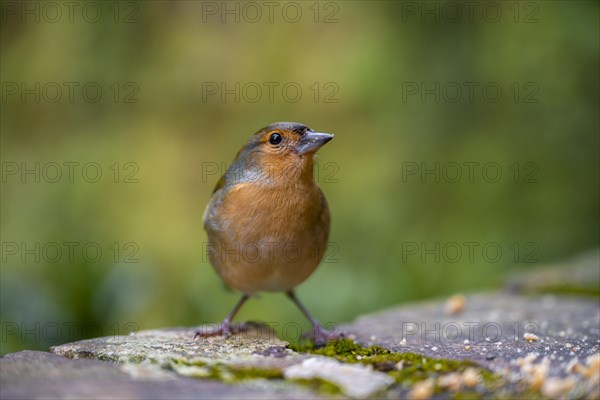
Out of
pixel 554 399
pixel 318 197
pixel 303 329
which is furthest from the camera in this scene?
pixel 303 329

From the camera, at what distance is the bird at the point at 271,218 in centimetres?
386

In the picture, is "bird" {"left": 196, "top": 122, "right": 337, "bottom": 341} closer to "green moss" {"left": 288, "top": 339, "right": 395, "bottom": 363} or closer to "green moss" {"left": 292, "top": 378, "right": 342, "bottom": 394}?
"green moss" {"left": 288, "top": 339, "right": 395, "bottom": 363}

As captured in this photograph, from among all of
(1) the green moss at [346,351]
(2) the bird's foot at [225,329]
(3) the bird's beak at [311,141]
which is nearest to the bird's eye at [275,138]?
(3) the bird's beak at [311,141]

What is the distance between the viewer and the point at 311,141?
4.01 m

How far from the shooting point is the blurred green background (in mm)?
6242

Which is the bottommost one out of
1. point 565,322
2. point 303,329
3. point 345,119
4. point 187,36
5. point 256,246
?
point 303,329

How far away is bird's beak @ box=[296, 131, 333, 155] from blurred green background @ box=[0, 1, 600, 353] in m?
2.05

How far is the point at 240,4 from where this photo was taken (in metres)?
9.09

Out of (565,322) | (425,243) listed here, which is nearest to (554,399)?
(565,322)

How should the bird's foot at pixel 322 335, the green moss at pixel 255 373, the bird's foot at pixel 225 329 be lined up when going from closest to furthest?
the green moss at pixel 255 373
the bird's foot at pixel 225 329
the bird's foot at pixel 322 335

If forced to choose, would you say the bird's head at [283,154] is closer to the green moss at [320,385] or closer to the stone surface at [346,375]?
the stone surface at [346,375]

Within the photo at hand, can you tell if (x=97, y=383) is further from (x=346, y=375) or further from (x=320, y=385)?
(x=346, y=375)

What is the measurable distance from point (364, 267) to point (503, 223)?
5.57 feet

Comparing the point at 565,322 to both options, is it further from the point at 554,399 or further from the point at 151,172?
the point at 151,172
